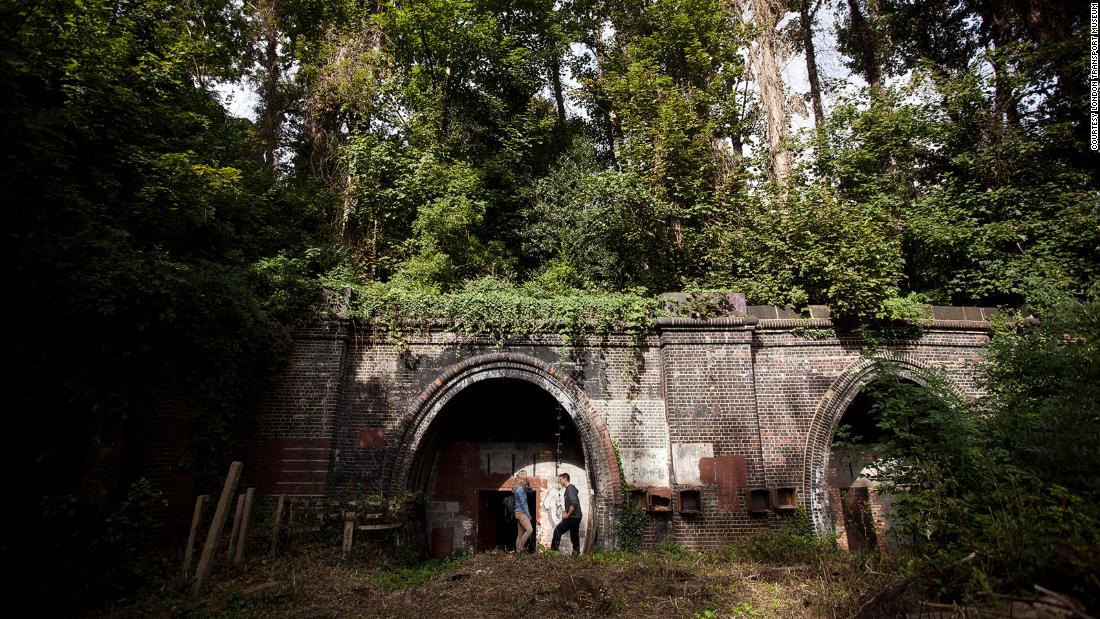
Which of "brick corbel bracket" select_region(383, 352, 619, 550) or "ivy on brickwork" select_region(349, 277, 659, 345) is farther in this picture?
"ivy on brickwork" select_region(349, 277, 659, 345)

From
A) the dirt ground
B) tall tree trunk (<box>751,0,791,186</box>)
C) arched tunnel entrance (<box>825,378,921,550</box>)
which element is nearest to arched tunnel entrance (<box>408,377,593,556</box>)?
the dirt ground

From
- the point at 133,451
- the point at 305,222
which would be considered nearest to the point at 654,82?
the point at 305,222

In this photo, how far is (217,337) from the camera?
8305 millimetres

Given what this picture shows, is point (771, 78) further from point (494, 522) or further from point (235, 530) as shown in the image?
point (235, 530)

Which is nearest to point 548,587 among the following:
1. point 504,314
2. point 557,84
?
point 504,314

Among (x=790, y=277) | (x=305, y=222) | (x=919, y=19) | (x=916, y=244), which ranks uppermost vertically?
(x=919, y=19)

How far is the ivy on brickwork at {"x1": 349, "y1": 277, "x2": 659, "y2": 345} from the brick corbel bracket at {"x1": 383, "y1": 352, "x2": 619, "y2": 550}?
1.92 feet

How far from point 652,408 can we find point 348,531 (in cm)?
570

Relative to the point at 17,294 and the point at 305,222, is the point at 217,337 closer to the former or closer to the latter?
the point at 17,294

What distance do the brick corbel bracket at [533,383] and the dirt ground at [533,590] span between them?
5.92 ft

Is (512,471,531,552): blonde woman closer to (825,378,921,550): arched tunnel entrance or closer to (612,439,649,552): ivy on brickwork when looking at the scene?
(612,439,649,552): ivy on brickwork

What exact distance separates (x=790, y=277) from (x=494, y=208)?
856 cm

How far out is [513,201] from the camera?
15.8 m

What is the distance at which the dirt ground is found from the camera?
19.2 ft
